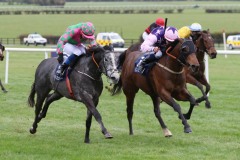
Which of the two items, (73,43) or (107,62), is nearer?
(107,62)

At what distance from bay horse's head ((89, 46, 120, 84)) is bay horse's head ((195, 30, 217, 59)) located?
138 inches

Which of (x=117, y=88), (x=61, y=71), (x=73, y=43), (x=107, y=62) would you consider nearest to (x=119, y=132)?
(x=117, y=88)

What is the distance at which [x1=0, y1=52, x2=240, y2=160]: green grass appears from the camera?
7.62 m

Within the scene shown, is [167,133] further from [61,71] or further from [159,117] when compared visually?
[61,71]

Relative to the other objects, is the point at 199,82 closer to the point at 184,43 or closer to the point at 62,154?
the point at 184,43

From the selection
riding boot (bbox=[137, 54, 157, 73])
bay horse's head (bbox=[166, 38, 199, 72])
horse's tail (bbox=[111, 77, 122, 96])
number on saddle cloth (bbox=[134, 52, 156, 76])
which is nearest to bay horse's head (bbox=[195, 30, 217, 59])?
horse's tail (bbox=[111, 77, 122, 96])

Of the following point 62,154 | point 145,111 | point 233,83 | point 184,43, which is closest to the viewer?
point 62,154

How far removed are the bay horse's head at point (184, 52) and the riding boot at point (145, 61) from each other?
14.6 inches

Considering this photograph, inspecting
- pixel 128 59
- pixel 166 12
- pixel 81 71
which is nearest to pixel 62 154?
pixel 81 71

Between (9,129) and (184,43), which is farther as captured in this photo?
(9,129)

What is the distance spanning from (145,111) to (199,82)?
1.12 metres

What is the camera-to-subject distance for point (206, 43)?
1144cm

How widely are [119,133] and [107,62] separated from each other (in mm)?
1656

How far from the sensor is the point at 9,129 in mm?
9672
